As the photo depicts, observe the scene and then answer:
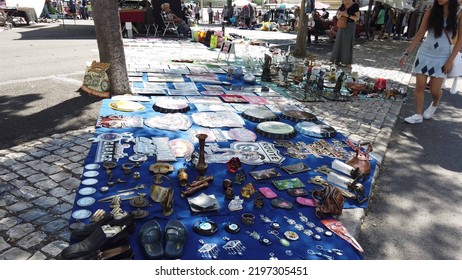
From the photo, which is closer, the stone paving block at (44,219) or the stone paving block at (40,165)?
the stone paving block at (44,219)

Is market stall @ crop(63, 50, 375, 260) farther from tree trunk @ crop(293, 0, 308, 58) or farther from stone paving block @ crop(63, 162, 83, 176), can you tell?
tree trunk @ crop(293, 0, 308, 58)

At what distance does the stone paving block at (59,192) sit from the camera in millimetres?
3063

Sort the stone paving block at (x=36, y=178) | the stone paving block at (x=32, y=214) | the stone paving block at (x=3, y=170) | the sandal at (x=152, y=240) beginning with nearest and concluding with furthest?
1. the sandal at (x=152, y=240)
2. the stone paving block at (x=32, y=214)
3. the stone paving block at (x=36, y=178)
4. the stone paving block at (x=3, y=170)

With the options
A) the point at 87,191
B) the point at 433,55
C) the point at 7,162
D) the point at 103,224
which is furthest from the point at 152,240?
the point at 433,55

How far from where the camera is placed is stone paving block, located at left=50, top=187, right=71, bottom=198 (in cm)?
306

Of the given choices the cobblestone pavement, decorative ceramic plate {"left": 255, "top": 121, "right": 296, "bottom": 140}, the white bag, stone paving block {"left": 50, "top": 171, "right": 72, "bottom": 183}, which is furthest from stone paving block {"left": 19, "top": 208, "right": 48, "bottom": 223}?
the white bag

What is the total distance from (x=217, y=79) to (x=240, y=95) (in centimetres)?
144

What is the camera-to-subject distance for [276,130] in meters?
4.71

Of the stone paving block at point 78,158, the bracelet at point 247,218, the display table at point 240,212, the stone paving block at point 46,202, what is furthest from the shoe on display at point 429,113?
the stone paving block at point 46,202

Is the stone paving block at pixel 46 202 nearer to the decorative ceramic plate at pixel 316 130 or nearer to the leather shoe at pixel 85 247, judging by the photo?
the leather shoe at pixel 85 247

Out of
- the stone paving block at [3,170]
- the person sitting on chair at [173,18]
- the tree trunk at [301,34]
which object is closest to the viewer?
the stone paving block at [3,170]

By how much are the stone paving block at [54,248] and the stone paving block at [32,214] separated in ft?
1.35

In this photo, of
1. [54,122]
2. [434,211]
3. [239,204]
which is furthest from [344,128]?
[54,122]

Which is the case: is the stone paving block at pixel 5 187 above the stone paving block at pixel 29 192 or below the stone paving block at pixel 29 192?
above
